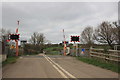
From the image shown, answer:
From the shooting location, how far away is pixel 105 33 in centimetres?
5016

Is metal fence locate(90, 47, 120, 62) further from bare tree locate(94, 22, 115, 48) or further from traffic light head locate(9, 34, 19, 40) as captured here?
bare tree locate(94, 22, 115, 48)

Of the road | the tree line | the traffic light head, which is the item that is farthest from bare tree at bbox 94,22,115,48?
the road

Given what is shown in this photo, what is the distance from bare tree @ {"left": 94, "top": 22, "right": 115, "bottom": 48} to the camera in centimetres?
4675

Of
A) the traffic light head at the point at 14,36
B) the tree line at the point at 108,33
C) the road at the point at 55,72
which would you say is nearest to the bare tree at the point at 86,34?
the tree line at the point at 108,33

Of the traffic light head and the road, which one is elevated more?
the traffic light head

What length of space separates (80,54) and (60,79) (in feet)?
53.3

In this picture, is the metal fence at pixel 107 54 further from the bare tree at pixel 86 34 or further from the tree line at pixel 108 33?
the bare tree at pixel 86 34

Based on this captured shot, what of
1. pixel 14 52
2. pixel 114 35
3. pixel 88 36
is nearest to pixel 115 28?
pixel 114 35

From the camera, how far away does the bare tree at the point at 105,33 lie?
46.8 metres

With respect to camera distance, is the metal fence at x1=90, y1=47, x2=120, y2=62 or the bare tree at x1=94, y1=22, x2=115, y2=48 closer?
the metal fence at x1=90, y1=47, x2=120, y2=62

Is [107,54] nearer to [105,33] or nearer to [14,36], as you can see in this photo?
[14,36]

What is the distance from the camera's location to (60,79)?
741cm

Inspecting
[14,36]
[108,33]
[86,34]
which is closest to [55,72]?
[14,36]

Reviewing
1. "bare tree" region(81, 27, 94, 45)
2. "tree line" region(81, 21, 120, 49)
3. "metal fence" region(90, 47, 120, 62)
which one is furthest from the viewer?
"bare tree" region(81, 27, 94, 45)
